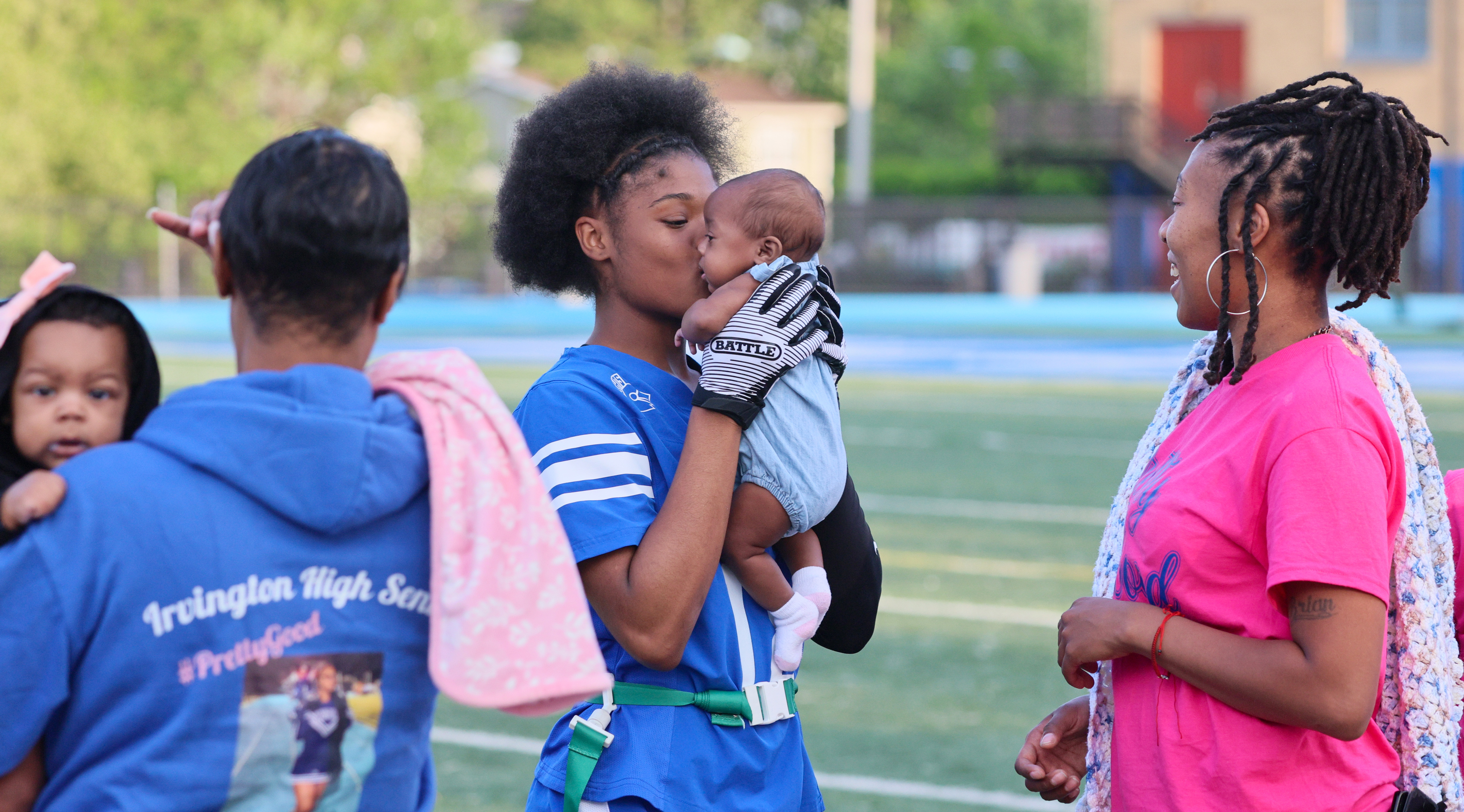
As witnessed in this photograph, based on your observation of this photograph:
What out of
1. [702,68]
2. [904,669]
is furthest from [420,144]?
[904,669]

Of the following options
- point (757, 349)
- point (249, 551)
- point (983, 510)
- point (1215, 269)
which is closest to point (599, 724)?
point (757, 349)

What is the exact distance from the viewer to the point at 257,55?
117 ft

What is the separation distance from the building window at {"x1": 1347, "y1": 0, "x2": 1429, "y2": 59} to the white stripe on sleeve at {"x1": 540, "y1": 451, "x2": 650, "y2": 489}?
118 feet

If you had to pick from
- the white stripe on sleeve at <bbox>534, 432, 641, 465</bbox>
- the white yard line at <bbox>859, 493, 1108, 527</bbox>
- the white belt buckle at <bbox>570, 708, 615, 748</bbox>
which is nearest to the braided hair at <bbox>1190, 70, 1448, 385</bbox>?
the white stripe on sleeve at <bbox>534, 432, 641, 465</bbox>

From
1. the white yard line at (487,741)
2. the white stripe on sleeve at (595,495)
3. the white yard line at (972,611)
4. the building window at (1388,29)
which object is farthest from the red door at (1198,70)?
the white stripe on sleeve at (595,495)

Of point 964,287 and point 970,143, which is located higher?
point 970,143

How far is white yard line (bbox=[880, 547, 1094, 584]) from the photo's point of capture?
28.0 feet

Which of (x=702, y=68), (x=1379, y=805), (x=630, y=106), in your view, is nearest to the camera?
(x=1379, y=805)

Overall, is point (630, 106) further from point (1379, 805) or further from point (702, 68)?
point (702, 68)

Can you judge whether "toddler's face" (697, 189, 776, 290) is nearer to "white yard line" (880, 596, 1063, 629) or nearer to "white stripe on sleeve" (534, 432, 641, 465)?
"white stripe on sleeve" (534, 432, 641, 465)

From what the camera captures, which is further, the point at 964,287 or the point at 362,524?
the point at 964,287

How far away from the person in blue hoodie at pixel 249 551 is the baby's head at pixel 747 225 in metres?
0.75

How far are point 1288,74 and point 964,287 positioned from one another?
1075cm

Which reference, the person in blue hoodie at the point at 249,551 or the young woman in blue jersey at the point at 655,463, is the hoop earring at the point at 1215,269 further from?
the person in blue hoodie at the point at 249,551
